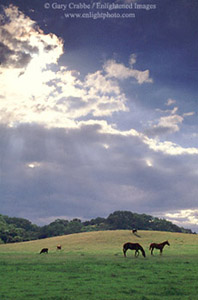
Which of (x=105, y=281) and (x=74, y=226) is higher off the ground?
(x=74, y=226)

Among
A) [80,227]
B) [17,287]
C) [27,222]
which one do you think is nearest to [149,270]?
[17,287]

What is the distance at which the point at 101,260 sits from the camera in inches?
1344

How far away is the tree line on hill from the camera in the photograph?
10000cm

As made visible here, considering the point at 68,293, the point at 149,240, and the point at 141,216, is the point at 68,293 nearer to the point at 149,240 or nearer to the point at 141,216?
the point at 149,240

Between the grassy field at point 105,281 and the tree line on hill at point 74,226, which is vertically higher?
the tree line on hill at point 74,226

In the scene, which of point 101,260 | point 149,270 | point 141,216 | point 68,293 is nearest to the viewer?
point 68,293

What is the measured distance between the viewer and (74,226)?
115500mm

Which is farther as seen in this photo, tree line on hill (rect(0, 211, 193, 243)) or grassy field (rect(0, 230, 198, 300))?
tree line on hill (rect(0, 211, 193, 243))

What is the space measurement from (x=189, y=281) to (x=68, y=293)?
9215mm

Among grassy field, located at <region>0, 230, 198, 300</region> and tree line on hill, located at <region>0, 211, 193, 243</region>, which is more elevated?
tree line on hill, located at <region>0, 211, 193, 243</region>

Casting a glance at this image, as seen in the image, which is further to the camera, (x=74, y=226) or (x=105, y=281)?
(x=74, y=226)

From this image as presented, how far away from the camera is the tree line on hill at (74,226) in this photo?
10000 centimetres

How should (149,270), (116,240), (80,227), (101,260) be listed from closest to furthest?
(149,270) < (101,260) < (116,240) < (80,227)

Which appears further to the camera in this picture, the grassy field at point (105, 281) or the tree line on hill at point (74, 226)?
the tree line on hill at point (74, 226)
